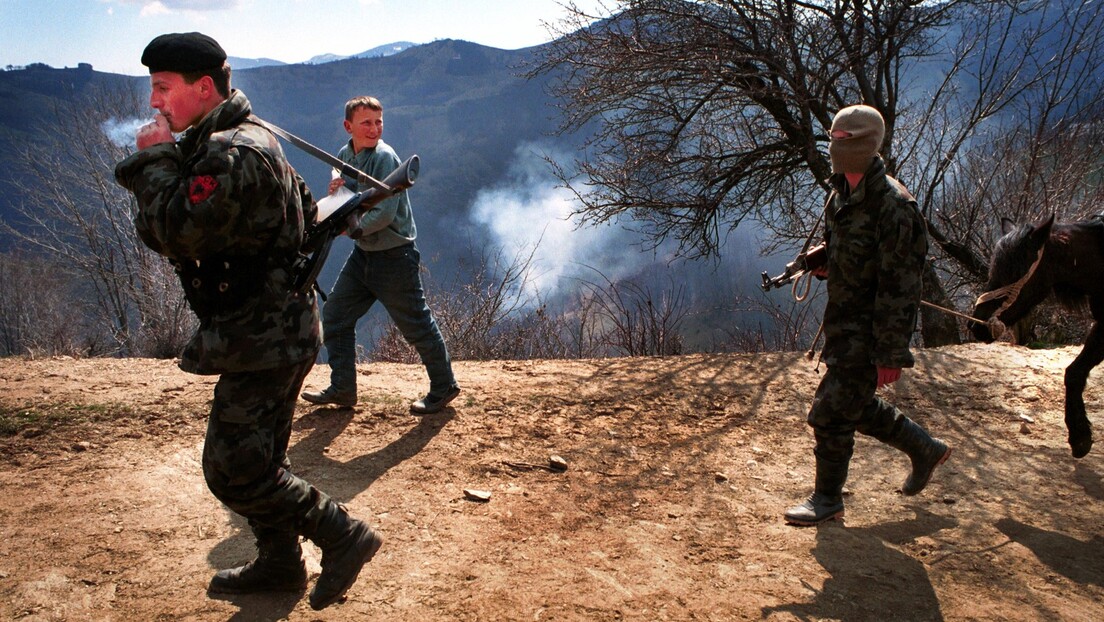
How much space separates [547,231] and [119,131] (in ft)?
139

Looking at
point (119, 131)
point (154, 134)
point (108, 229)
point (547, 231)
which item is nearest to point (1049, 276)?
point (154, 134)

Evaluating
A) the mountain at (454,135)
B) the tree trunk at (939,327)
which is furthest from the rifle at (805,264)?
the mountain at (454,135)

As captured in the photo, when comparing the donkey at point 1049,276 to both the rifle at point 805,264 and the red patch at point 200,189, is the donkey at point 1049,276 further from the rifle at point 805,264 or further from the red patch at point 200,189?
the red patch at point 200,189

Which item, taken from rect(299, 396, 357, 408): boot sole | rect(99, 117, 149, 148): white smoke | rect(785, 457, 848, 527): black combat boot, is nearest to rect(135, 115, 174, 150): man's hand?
rect(299, 396, 357, 408): boot sole

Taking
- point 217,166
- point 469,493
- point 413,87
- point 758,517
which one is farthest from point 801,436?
point 413,87

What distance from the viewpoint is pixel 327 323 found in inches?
178

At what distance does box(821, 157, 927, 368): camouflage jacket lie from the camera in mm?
3211

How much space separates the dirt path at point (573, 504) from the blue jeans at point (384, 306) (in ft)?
0.99

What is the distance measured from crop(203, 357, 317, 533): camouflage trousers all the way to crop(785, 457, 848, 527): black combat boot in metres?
2.24

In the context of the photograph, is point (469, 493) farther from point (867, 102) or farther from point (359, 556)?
point (867, 102)

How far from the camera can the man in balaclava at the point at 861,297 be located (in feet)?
10.6

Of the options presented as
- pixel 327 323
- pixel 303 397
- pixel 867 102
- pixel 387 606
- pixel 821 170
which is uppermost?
pixel 867 102

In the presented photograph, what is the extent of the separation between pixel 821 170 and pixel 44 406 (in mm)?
8438

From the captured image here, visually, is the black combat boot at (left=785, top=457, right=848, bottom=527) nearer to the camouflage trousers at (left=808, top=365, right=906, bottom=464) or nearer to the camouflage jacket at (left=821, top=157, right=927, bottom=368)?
the camouflage trousers at (left=808, top=365, right=906, bottom=464)
